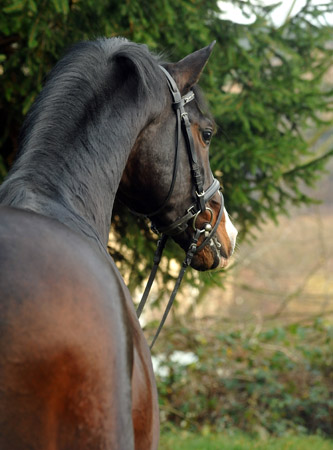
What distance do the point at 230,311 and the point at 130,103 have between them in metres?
10.6

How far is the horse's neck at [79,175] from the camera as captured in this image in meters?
1.94

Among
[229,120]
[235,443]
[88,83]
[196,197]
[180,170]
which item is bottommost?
[235,443]

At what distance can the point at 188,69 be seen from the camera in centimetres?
266

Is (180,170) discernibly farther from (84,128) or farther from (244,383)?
(244,383)

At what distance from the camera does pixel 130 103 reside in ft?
7.70

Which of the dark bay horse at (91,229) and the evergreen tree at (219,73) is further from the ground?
the dark bay horse at (91,229)

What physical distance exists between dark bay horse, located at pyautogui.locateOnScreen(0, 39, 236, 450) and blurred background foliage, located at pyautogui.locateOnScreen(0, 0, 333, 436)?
1624 millimetres

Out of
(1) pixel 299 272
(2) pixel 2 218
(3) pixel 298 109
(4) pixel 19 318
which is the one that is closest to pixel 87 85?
(2) pixel 2 218

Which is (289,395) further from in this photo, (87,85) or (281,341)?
(87,85)

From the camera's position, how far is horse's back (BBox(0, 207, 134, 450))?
5.09 feet

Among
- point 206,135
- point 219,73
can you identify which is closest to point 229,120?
point 219,73

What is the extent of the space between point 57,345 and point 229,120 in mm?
4060

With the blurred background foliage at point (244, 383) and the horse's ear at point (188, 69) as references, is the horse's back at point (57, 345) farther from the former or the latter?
the blurred background foliage at point (244, 383)

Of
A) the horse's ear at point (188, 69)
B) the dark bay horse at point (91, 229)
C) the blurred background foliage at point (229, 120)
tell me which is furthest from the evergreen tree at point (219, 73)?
the dark bay horse at point (91, 229)
